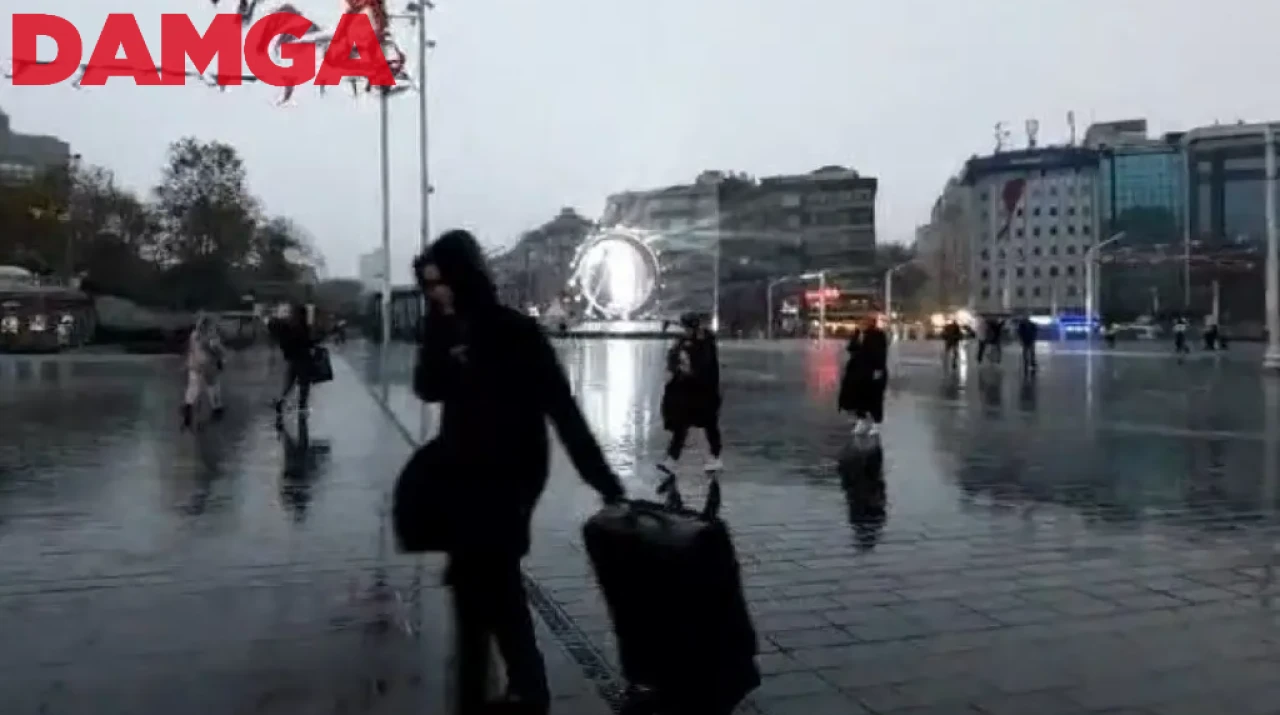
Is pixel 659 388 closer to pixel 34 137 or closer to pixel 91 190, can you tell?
pixel 91 190

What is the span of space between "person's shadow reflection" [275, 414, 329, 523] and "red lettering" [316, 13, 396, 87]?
272 inches

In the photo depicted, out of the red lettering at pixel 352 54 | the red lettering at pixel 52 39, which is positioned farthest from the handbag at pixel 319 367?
the red lettering at pixel 52 39

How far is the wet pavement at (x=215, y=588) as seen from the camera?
495 cm

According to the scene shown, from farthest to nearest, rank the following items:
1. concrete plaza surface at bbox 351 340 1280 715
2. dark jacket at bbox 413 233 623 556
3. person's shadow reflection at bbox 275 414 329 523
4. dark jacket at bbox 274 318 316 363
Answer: dark jacket at bbox 274 318 316 363 < person's shadow reflection at bbox 275 414 329 523 < concrete plaza surface at bbox 351 340 1280 715 < dark jacket at bbox 413 233 623 556

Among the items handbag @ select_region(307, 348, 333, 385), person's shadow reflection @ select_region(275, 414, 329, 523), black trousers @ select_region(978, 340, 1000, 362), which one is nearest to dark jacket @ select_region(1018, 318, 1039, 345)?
black trousers @ select_region(978, 340, 1000, 362)

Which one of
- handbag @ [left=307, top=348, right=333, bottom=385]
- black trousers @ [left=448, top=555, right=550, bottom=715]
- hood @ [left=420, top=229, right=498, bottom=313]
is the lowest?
black trousers @ [left=448, top=555, right=550, bottom=715]

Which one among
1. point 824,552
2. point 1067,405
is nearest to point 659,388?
point 1067,405

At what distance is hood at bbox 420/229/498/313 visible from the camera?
4332mm

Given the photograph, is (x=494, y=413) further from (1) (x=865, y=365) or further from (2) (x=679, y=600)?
(1) (x=865, y=365)

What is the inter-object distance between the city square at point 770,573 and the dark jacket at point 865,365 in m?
0.61

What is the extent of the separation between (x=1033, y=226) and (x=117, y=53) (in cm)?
12065

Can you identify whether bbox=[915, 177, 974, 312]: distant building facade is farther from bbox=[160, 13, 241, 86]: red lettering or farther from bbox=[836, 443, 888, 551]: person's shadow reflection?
bbox=[836, 443, 888, 551]: person's shadow reflection

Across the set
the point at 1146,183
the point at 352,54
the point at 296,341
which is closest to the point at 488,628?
Answer: the point at 296,341

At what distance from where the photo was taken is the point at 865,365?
14.4 meters
